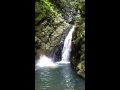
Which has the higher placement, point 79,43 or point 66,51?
point 79,43

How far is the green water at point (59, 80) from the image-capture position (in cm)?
1220

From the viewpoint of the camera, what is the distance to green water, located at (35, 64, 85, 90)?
480 inches

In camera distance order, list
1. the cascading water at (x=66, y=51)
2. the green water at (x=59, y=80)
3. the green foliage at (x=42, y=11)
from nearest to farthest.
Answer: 1. the green water at (x=59, y=80)
2. the cascading water at (x=66, y=51)
3. the green foliage at (x=42, y=11)

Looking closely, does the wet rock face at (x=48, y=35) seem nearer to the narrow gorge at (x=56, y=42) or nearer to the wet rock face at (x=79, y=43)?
the narrow gorge at (x=56, y=42)

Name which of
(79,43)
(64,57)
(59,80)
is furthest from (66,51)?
(59,80)

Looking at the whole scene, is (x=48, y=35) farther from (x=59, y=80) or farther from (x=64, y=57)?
(x=59, y=80)

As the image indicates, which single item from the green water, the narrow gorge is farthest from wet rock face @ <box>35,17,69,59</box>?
the green water

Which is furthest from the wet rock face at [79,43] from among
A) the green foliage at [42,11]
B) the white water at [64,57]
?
the green foliage at [42,11]

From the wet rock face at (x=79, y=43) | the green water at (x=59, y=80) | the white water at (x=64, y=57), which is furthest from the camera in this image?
the white water at (x=64, y=57)

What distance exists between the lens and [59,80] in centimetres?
1387
